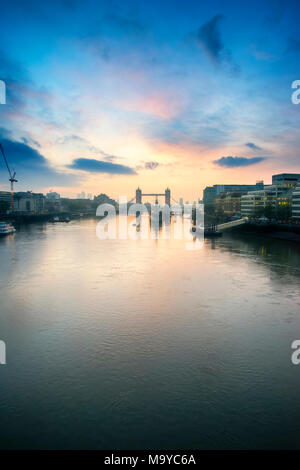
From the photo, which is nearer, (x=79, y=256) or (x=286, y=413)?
(x=286, y=413)

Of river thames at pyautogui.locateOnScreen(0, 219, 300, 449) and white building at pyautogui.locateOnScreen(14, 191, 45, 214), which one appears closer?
river thames at pyautogui.locateOnScreen(0, 219, 300, 449)

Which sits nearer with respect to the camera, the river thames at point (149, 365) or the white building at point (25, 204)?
the river thames at point (149, 365)

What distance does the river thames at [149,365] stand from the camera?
7906 mm

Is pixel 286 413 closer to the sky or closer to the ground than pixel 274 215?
closer to the ground

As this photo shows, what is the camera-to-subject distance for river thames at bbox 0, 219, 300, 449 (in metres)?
7.91

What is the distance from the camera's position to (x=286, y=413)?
28.0 ft

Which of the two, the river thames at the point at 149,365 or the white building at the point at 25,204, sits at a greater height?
the white building at the point at 25,204

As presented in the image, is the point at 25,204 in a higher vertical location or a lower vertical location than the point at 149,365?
higher

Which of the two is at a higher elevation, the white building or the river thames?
the white building

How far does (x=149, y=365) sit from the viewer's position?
11.0 meters

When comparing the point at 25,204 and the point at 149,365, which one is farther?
the point at 25,204

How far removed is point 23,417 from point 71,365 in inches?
108
